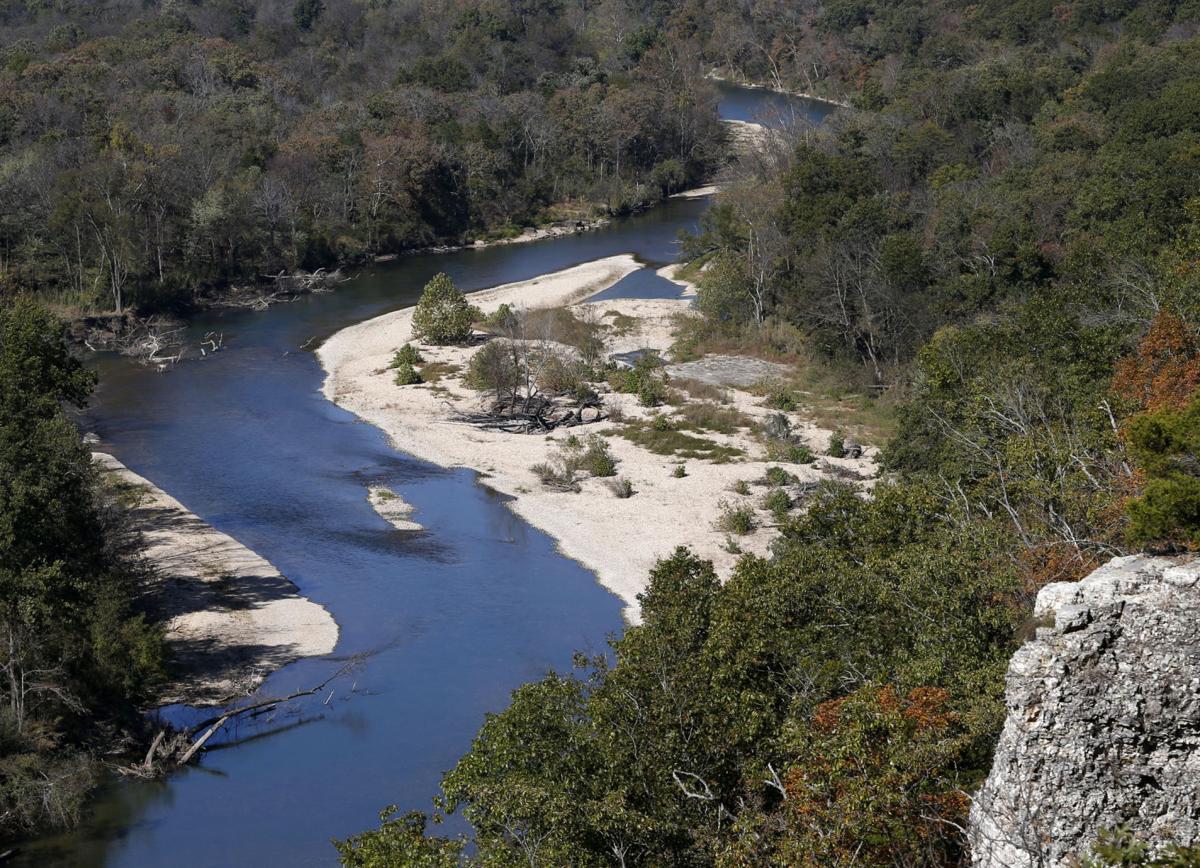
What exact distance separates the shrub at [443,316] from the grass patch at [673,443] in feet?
47.5

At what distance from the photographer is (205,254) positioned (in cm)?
7288

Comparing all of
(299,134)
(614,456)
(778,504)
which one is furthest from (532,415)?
(299,134)

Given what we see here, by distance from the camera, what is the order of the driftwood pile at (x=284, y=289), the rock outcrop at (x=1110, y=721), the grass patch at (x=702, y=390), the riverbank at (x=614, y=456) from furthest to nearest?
1. the driftwood pile at (x=284, y=289)
2. the grass patch at (x=702, y=390)
3. the riverbank at (x=614, y=456)
4. the rock outcrop at (x=1110, y=721)

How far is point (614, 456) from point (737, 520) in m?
8.48

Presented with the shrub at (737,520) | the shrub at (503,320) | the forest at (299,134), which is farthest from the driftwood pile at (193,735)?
the forest at (299,134)

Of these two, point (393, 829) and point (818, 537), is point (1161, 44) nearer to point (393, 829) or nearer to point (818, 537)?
point (818, 537)

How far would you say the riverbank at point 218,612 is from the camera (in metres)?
32.5

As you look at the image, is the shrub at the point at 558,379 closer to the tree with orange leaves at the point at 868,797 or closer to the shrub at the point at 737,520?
the shrub at the point at 737,520

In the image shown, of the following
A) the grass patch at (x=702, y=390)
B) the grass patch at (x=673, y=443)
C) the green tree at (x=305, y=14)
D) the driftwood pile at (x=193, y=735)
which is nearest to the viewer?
the driftwood pile at (x=193, y=735)

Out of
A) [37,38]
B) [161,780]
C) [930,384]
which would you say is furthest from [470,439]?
[37,38]

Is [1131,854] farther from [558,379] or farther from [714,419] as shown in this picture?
[558,379]

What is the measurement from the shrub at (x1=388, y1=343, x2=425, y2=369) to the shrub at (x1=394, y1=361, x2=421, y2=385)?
353 mm

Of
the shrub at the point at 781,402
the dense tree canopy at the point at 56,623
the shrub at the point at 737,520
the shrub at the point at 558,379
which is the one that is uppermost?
the dense tree canopy at the point at 56,623

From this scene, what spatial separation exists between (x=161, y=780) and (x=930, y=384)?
22296 mm
